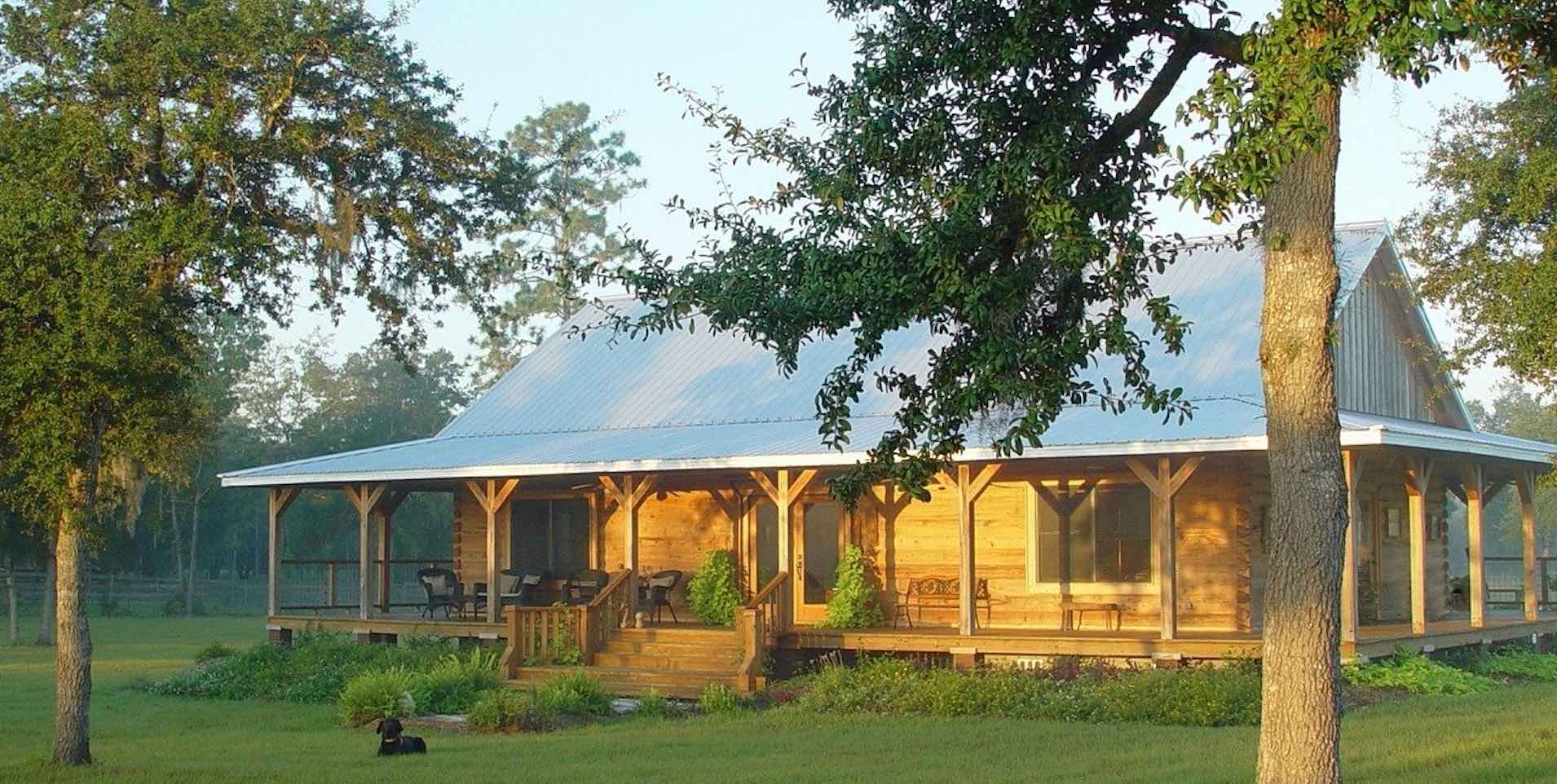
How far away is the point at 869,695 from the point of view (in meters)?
19.4

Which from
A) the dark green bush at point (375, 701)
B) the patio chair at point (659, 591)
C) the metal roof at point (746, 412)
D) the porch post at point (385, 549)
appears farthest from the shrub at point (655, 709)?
the porch post at point (385, 549)

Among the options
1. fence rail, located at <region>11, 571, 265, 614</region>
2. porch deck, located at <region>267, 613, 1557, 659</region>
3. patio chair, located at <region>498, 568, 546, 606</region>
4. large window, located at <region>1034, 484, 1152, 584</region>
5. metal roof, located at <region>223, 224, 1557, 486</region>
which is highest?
metal roof, located at <region>223, 224, 1557, 486</region>

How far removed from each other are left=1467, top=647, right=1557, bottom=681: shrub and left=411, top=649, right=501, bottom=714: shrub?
1212cm

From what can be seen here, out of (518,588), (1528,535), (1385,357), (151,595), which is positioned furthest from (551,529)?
(151,595)

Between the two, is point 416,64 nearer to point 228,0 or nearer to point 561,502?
point 228,0

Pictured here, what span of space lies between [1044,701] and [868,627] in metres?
5.24

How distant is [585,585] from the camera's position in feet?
84.3

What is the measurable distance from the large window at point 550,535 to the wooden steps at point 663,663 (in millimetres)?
4655

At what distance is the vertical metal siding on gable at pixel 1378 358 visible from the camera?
78.6 feet

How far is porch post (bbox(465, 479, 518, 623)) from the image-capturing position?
81.9 feet

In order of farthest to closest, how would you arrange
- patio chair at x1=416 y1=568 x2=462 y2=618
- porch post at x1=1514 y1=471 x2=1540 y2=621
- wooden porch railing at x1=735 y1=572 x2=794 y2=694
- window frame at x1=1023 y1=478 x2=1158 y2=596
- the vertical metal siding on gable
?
patio chair at x1=416 y1=568 x2=462 y2=618 < porch post at x1=1514 y1=471 x2=1540 y2=621 < the vertical metal siding on gable < window frame at x1=1023 y1=478 x2=1158 y2=596 < wooden porch railing at x1=735 y1=572 x2=794 y2=694

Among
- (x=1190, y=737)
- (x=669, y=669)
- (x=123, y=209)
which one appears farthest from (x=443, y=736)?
(x=1190, y=737)

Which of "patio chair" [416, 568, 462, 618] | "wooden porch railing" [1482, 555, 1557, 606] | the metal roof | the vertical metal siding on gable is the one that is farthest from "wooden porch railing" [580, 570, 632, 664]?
"wooden porch railing" [1482, 555, 1557, 606]

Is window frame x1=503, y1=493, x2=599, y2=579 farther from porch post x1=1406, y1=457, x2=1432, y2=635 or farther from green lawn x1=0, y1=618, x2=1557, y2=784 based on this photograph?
porch post x1=1406, y1=457, x2=1432, y2=635
